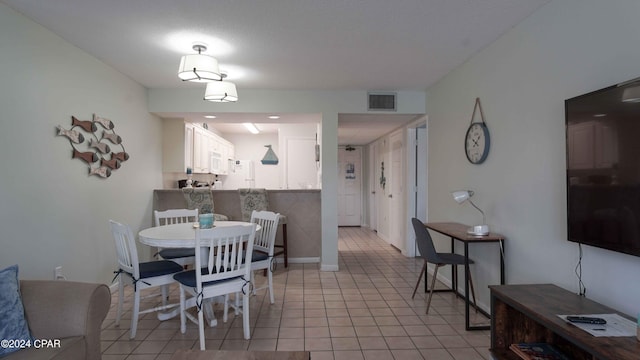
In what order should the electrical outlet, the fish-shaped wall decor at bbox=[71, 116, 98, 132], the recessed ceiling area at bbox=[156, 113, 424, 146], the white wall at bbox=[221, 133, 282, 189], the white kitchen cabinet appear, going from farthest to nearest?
1. the white wall at bbox=[221, 133, 282, 189]
2. the white kitchen cabinet
3. the recessed ceiling area at bbox=[156, 113, 424, 146]
4. the fish-shaped wall decor at bbox=[71, 116, 98, 132]
5. the electrical outlet

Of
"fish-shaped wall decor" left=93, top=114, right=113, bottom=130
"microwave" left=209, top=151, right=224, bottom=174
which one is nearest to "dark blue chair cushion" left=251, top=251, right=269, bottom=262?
"fish-shaped wall decor" left=93, top=114, right=113, bottom=130

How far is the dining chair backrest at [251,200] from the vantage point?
446cm

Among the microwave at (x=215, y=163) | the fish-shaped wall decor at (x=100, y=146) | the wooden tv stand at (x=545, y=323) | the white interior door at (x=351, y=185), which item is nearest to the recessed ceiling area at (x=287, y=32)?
the fish-shaped wall decor at (x=100, y=146)

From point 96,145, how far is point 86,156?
18 centimetres

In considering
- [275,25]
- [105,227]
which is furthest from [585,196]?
[105,227]

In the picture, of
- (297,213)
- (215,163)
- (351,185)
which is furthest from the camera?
(351,185)

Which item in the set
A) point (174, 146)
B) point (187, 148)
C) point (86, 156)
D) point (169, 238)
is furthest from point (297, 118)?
point (169, 238)

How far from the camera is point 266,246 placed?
11.6 feet

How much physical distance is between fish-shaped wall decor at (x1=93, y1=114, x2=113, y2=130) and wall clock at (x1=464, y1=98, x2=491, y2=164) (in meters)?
3.67

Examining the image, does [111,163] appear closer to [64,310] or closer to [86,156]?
[86,156]

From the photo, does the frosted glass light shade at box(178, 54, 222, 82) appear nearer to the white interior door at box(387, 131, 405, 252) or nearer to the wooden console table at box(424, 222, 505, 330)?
the wooden console table at box(424, 222, 505, 330)

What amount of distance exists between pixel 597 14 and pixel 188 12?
102 inches

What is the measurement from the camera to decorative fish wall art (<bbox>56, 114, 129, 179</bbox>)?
2.97 m

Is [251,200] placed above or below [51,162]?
below
